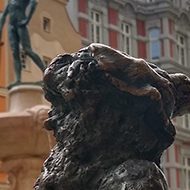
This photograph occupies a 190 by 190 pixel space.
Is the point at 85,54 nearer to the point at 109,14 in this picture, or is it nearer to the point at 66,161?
the point at 66,161

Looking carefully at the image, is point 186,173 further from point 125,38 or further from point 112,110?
point 112,110

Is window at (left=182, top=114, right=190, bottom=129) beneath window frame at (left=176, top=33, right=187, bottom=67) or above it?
beneath

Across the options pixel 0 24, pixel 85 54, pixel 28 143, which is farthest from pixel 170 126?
pixel 0 24

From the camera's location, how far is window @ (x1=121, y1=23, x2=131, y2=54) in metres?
31.4

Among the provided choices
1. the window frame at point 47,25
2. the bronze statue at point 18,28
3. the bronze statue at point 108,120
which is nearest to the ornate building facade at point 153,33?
the window frame at point 47,25

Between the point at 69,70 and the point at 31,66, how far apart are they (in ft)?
72.5

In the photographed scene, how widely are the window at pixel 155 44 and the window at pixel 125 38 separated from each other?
4.12 ft

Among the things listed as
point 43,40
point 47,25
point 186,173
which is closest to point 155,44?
point 186,173

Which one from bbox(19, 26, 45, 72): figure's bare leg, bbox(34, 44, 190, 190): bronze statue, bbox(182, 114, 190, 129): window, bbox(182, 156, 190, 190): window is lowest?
bbox(34, 44, 190, 190): bronze statue

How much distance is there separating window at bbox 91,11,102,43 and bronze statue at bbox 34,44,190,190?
27.4m

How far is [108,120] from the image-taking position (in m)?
2.26

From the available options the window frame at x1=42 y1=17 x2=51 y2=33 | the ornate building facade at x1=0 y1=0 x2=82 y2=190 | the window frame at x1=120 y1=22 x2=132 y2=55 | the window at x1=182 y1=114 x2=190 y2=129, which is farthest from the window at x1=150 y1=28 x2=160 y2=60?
the window frame at x1=42 y1=17 x2=51 y2=33

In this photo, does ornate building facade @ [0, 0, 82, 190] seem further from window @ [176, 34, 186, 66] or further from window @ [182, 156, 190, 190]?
window @ [182, 156, 190, 190]

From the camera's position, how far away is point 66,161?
7.45 ft
